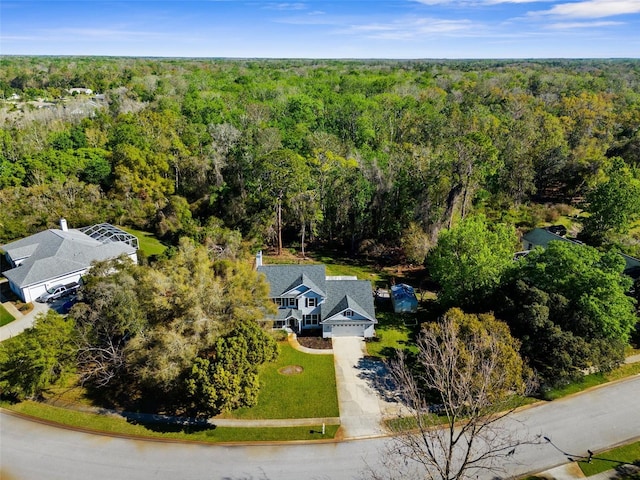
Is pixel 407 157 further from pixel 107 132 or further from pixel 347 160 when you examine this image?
pixel 107 132

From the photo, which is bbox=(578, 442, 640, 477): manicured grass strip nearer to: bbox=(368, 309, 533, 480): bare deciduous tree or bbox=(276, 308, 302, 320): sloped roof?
bbox=(368, 309, 533, 480): bare deciduous tree

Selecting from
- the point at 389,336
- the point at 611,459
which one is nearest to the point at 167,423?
the point at 389,336

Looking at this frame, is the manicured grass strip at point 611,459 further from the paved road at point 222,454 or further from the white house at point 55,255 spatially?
the white house at point 55,255

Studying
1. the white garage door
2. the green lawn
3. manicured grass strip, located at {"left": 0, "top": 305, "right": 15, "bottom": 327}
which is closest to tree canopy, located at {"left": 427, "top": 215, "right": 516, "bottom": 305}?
the green lawn

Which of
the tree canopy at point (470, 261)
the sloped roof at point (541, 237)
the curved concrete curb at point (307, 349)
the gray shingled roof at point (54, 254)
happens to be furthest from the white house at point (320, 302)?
the sloped roof at point (541, 237)

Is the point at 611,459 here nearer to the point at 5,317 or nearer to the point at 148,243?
the point at 5,317

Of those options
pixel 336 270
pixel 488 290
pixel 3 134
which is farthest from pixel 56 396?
pixel 3 134

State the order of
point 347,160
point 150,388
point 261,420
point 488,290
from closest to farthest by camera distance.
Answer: point 261,420 → point 150,388 → point 488,290 → point 347,160
